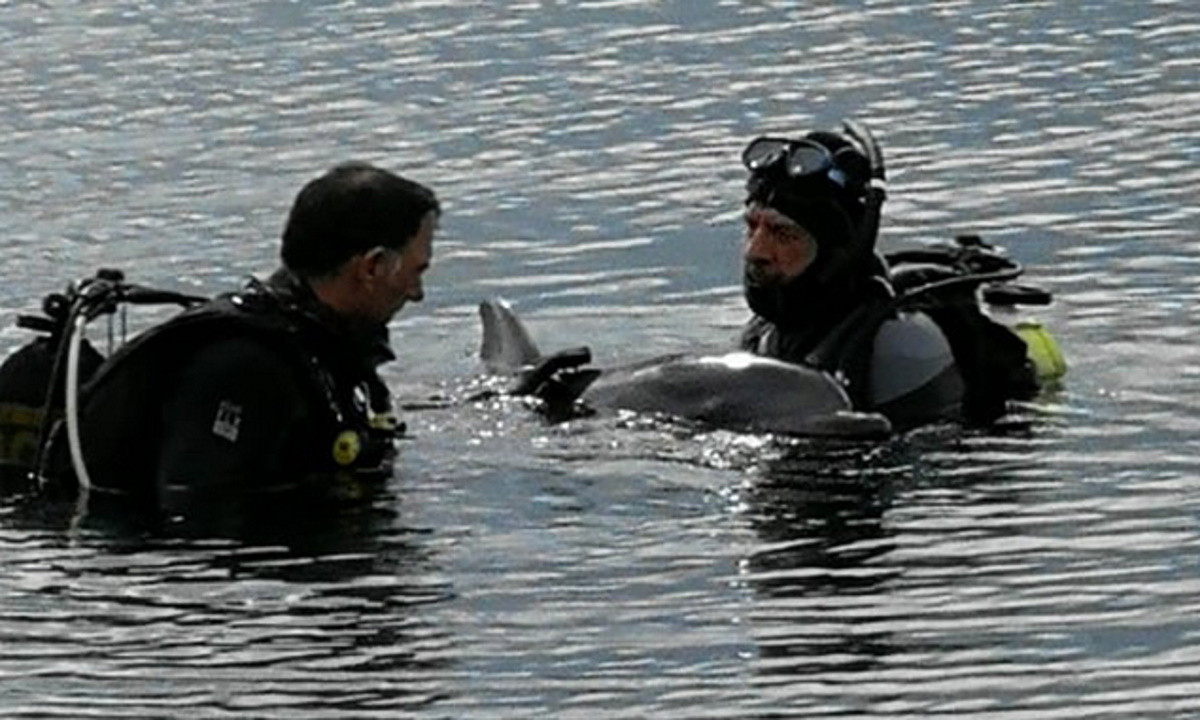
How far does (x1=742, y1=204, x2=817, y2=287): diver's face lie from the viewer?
1422 centimetres

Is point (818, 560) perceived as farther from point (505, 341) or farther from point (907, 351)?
point (505, 341)

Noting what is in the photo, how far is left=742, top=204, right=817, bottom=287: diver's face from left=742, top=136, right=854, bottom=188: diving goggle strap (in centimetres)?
15

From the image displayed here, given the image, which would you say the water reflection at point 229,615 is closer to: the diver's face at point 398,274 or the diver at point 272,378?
the diver at point 272,378

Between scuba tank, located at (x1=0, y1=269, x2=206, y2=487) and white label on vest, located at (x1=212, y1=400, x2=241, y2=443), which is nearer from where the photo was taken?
white label on vest, located at (x1=212, y1=400, x2=241, y2=443)

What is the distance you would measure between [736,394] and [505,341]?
5.35ft

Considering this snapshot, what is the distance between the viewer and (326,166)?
73.2 feet

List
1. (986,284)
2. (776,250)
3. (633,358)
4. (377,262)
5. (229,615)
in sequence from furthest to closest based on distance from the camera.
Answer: (633,358), (986,284), (776,250), (377,262), (229,615)

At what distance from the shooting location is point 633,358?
52.4 ft

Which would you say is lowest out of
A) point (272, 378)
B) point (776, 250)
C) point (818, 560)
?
point (818, 560)

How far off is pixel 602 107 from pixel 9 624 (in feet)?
39.7

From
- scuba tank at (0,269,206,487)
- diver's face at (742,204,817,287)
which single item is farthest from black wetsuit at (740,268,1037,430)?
scuba tank at (0,269,206,487)

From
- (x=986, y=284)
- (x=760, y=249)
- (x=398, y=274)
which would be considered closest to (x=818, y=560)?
(x=398, y=274)

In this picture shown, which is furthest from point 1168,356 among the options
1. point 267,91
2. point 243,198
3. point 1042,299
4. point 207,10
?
point 207,10

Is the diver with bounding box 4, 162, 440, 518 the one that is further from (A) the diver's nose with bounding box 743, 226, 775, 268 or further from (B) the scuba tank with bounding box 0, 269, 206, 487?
(A) the diver's nose with bounding box 743, 226, 775, 268
